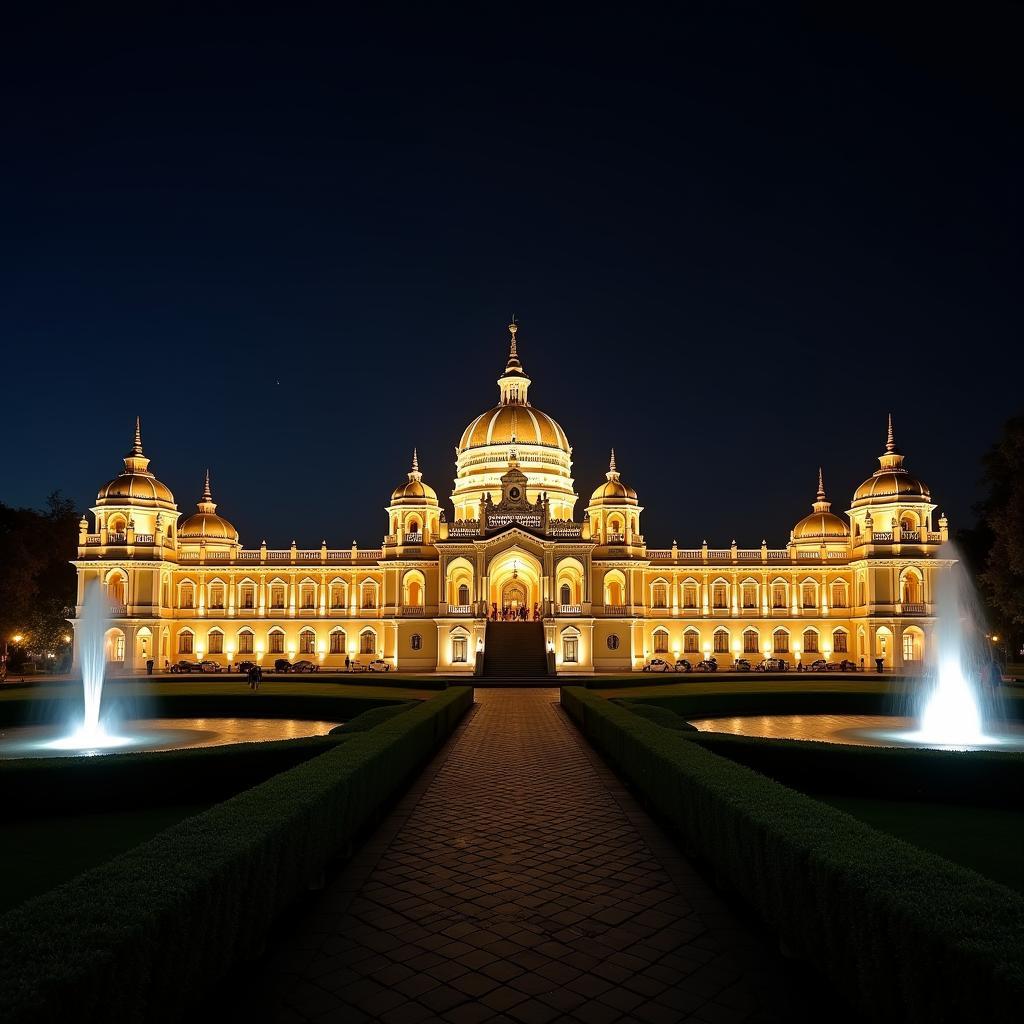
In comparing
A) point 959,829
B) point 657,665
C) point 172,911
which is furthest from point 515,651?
point 172,911

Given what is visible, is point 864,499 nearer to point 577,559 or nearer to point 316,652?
point 577,559

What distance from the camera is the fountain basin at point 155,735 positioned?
Answer: 22.6 meters

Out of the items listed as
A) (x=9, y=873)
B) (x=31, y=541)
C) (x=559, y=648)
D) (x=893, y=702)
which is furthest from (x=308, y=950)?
(x=31, y=541)

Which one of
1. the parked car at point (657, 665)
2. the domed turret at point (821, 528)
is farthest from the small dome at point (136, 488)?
the domed turret at point (821, 528)

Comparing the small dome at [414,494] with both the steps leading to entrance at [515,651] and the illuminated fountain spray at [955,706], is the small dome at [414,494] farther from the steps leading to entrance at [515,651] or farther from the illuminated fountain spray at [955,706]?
the illuminated fountain spray at [955,706]

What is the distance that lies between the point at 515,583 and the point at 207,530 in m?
26.9

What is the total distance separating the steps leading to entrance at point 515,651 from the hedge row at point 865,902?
4280cm

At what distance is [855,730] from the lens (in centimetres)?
2700

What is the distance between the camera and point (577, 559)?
6738cm

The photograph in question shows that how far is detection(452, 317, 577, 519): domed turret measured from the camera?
256 ft

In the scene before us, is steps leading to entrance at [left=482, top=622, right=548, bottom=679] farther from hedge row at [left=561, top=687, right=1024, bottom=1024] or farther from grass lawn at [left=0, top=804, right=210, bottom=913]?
hedge row at [left=561, top=687, right=1024, bottom=1024]

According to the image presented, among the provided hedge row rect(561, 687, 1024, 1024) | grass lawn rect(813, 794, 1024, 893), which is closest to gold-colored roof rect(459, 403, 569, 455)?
grass lawn rect(813, 794, 1024, 893)

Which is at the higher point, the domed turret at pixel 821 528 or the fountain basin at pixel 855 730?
the domed turret at pixel 821 528

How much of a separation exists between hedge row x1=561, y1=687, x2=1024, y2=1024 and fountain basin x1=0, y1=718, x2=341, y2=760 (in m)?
14.4
